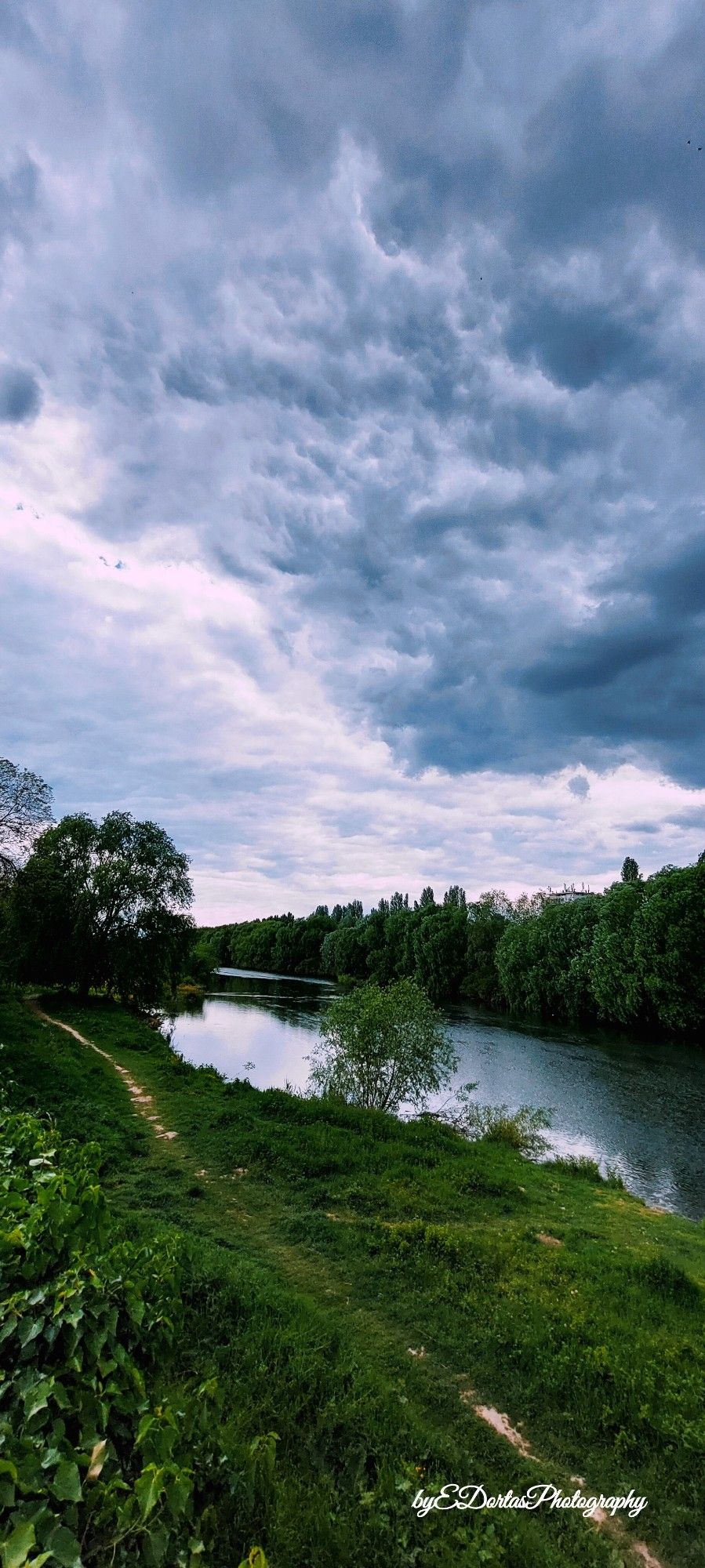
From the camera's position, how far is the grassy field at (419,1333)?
548cm

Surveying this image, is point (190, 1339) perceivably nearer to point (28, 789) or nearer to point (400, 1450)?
point (400, 1450)

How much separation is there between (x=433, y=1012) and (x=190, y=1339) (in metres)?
19.3

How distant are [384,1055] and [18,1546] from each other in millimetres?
23338

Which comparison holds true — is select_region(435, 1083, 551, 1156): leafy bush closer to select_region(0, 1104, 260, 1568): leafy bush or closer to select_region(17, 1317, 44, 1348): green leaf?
select_region(0, 1104, 260, 1568): leafy bush

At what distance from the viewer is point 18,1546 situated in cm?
235

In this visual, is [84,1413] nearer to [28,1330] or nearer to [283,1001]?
[28,1330]

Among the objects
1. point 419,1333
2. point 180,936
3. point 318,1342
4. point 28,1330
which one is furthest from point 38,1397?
point 180,936

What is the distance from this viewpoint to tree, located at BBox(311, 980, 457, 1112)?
24.3m

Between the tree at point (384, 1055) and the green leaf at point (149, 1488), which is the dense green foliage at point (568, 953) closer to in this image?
the tree at point (384, 1055)

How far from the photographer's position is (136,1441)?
3131 mm

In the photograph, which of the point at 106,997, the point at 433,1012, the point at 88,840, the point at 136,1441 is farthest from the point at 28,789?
the point at 136,1441

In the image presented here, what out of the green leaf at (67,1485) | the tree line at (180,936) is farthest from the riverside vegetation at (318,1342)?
the tree line at (180,936)

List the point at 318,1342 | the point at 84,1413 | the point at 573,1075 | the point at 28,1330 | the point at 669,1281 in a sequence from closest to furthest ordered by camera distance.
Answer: the point at 84,1413 < the point at 28,1330 < the point at 318,1342 < the point at 669,1281 < the point at 573,1075

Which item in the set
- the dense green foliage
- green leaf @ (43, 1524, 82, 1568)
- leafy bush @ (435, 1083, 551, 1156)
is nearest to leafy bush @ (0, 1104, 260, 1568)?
green leaf @ (43, 1524, 82, 1568)
